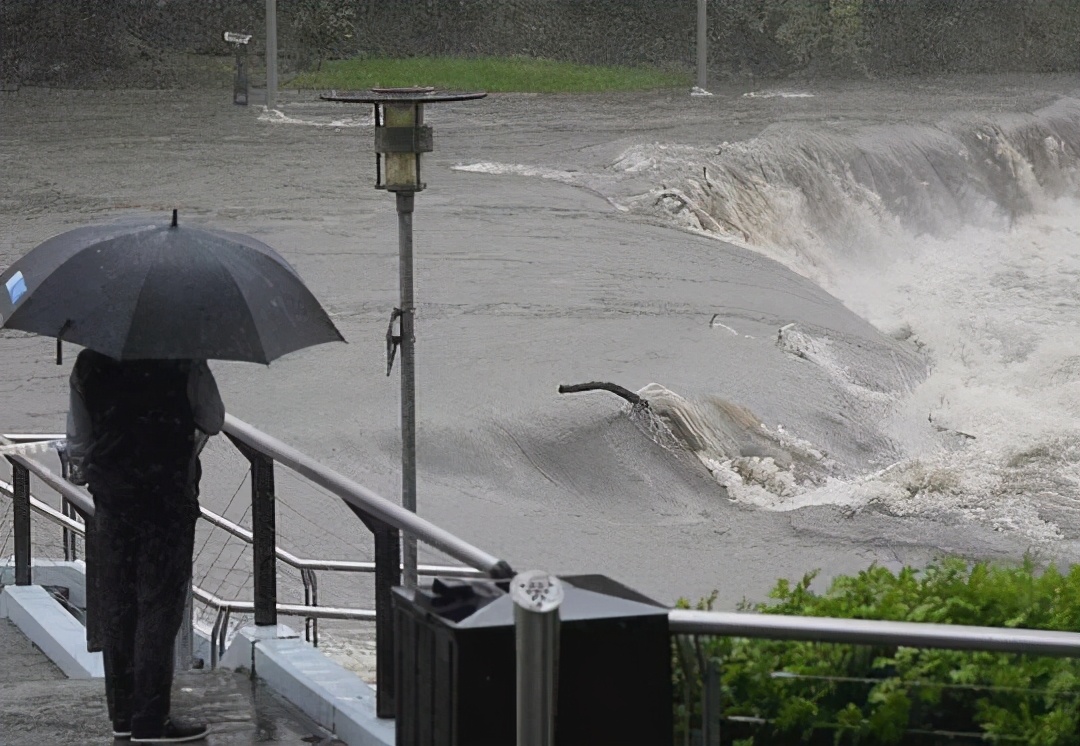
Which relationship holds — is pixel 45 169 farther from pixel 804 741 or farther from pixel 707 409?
pixel 804 741

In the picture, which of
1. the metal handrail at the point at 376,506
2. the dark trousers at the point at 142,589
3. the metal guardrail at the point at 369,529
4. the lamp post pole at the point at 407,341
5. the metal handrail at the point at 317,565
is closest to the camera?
the metal handrail at the point at 376,506

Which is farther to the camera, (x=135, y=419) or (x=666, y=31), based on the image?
(x=666, y=31)

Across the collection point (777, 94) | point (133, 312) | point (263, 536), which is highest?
point (133, 312)

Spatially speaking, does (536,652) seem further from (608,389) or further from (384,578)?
(608,389)

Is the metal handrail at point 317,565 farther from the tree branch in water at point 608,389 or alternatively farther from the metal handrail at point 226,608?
the tree branch in water at point 608,389

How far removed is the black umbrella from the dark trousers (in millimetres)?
486

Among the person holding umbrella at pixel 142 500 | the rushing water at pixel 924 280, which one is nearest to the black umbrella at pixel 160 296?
the person holding umbrella at pixel 142 500

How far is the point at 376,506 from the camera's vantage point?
4996mm

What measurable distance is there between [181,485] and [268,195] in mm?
25642

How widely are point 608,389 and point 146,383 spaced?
42.7 feet

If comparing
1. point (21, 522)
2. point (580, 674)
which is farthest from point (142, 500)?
point (21, 522)

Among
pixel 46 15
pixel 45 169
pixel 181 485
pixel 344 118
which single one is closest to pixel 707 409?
pixel 181 485

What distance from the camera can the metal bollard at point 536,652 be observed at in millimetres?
3594

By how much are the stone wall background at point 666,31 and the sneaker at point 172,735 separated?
47.1 m
